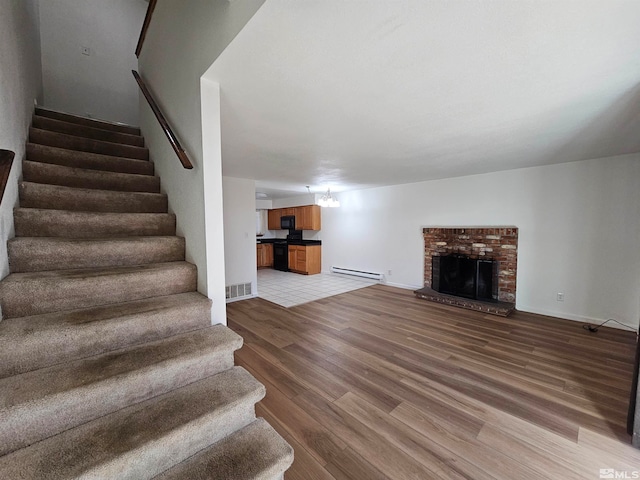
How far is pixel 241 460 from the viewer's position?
116 cm

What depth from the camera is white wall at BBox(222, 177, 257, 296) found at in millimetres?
4641

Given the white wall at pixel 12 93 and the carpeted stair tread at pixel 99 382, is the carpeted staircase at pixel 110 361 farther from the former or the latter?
the white wall at pixel 12 93

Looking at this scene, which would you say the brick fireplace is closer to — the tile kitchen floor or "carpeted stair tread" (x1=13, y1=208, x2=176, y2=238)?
the tile kitchen floor

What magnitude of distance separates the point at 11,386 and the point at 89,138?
2783mm

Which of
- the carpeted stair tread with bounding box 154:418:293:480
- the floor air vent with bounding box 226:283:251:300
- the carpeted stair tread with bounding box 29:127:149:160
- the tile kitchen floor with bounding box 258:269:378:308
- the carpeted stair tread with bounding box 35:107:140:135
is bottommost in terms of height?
the tile kitchen floor with bounding box 258:269:378:308

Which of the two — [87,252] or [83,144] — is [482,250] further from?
[83,144]

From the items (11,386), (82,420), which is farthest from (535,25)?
(11,386)

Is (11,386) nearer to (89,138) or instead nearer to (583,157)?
(89,138)

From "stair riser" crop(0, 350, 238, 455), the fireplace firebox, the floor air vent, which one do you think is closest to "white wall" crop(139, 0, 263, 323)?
"stair riser" crop(0, 350, 238, 455)

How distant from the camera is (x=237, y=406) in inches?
50.8

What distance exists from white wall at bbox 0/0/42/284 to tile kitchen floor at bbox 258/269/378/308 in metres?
3.39

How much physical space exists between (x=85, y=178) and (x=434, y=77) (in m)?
2.96

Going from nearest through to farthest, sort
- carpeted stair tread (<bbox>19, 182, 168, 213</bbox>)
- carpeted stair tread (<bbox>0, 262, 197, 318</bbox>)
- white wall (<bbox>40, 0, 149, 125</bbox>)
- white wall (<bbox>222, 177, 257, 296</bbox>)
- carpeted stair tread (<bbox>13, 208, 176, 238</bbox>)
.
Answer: carpeted stair tread (<bbox>0, 262, 197, 318</bbox>), carpeted stair tread (<bbox>13, 208, 176, 238</bbox>), carpeted stair tread (<bbox>19, 182, 168, 213</bbox>), white wall (<bbox>40, 0, 149, 125</bbox>), white wall (<bbox>222, 177, 257, 296</bbox>)

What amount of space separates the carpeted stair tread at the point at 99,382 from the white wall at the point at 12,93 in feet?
2.42
